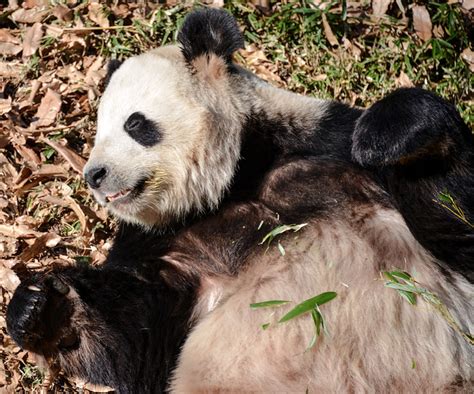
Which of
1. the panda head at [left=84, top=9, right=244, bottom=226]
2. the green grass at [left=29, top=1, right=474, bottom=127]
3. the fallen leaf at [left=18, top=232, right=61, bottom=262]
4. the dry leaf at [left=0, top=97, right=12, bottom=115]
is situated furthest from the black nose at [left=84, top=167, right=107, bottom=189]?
the green grass at [left=29, top=1, right=474, bottom=127]

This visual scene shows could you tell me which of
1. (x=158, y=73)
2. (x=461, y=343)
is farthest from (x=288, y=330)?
(x=158, y=73)

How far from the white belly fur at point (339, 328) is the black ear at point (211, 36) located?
1.18 m

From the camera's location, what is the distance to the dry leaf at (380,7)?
276 inches

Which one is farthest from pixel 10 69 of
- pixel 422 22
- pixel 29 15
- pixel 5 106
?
pixel 422 22

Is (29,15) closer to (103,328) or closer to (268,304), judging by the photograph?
(103,328)

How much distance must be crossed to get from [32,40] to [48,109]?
0.71 meters

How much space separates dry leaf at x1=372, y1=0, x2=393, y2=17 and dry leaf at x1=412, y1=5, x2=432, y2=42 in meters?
0.24

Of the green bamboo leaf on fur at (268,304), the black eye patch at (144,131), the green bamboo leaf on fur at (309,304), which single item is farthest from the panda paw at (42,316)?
the green bamboo leaf on fur at (309,304)

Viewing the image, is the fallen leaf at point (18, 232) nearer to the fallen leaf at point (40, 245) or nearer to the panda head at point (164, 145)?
the fallen leaf at point (40, 245)

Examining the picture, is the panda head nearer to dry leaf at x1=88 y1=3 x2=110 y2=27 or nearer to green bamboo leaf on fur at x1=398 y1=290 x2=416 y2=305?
green bamboo leaf on fur at x1=398 y1=290 x2=416 y2=305

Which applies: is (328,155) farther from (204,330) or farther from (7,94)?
(7,94)

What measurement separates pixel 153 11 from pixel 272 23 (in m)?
1.00

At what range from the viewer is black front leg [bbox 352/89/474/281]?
13.8ft

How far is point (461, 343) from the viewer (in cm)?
417
